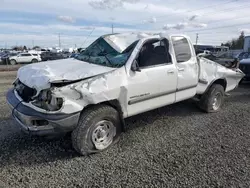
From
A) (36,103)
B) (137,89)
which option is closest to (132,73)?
(137,89)

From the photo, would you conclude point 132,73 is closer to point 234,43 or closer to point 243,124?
point 243,124

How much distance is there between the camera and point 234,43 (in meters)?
65.0

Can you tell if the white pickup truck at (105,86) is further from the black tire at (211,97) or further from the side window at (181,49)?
the black tire at (211,97)

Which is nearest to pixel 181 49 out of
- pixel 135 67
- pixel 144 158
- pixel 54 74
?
pixel 135 67

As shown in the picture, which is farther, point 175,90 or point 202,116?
point 202,116

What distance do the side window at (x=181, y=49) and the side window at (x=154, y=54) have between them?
0.24m

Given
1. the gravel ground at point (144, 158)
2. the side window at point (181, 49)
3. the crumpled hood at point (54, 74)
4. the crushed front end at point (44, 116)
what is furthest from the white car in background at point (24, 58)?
the crushed front end at point (44, 116)

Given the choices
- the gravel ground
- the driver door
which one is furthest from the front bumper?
the driver door

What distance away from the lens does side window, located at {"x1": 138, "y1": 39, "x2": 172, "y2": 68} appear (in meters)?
4.01

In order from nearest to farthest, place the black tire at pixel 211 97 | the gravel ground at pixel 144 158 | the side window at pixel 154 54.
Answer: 1. the gravel ground at pixel 144 158
2. the side window at pixel 154 54
3. the black tire at pixel 211 97

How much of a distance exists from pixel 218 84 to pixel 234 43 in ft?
224

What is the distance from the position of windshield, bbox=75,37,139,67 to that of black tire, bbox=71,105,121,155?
Result: 81 centimetres

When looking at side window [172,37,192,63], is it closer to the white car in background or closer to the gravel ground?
the gravel ground

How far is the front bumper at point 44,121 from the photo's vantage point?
300 cm
